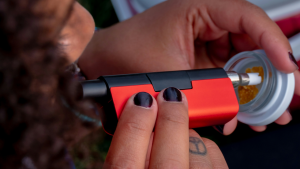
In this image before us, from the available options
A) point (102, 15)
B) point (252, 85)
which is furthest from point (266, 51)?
point (102, 15)

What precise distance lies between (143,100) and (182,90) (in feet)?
0.34

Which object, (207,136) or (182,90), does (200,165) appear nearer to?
(182,90)

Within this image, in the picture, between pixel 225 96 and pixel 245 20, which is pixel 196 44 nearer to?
pixel 245 20

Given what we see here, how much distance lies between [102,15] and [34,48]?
107 cm

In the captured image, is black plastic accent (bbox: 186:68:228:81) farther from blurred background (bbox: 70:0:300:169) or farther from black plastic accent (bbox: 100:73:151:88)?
blurred background (bbox: 70:0:300:169)

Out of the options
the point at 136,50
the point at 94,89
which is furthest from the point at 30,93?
the point at 136,50

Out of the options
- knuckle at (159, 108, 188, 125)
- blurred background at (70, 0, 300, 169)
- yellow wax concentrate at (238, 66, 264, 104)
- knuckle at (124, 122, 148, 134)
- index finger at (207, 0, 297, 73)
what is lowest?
blurred background at (70, 0, 300, 169)

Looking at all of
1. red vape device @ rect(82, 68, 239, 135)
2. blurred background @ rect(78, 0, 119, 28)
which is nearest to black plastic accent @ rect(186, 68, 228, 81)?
red vape device @ rect(82, 68, 239, 135)

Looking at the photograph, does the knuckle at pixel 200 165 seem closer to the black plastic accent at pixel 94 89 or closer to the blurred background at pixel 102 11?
the black plastic accent at pixel 94 89

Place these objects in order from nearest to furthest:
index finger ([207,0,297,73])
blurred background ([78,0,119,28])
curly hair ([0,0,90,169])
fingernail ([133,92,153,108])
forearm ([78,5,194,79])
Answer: curly hair ([0,0,90,169])
fingernail ([133,92,153,108])
index finger ([207,0,297,73])
forearm ([78,5,194,79])
blurred background ([78,0,119,28])

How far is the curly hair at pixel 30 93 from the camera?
0.31 metres

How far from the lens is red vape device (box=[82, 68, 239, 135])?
1.43ft

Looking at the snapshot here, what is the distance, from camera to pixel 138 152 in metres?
0.38

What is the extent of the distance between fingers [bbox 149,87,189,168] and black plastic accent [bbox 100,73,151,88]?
2.1 inches
